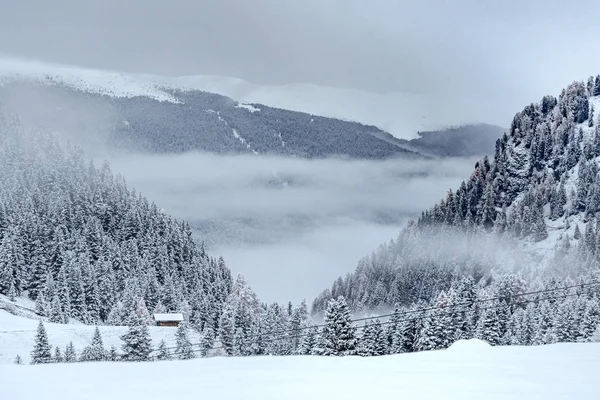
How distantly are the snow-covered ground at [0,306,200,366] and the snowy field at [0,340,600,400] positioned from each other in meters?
74.7

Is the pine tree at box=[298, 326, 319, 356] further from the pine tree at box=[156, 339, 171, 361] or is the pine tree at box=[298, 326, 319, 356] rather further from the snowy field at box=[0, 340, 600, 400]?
the snowy field at box=[0, 340, 600, 400]

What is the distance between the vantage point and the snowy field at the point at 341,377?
1542cm

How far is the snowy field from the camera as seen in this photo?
15.4 m

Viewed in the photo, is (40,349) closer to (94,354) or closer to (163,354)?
(94,354)

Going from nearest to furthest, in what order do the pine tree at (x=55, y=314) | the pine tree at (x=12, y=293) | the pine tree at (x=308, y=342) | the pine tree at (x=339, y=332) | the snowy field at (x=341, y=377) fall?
the snowy field at (x=341, y=377), the pine tree at (x=339, y=332), the pine tree at (x=308, y=342), the pine tree at (x=55, y=314), the pine tree at (x=12, y=293)

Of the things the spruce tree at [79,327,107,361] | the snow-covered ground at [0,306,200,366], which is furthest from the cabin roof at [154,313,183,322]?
the spruce tree at [79,327,107,361]

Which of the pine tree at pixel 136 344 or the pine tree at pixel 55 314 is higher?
the pine tree at pixel 136 344

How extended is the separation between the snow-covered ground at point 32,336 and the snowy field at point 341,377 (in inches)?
2942

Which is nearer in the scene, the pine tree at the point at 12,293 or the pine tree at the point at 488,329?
the pine tree at the point at 488,329

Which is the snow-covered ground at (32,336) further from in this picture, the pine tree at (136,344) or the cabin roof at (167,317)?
the cabin roof at (167,317)

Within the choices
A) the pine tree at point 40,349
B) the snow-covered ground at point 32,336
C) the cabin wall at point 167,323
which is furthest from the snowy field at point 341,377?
the cabin wall at point 167,323

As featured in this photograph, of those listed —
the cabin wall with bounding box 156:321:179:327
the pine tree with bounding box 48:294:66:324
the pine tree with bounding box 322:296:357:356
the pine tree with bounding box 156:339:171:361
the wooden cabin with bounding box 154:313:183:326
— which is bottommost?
the cabin wall with bounding box 156:321:179:327

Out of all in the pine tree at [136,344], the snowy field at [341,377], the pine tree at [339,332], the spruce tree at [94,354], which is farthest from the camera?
the spruce tree at [94,354]

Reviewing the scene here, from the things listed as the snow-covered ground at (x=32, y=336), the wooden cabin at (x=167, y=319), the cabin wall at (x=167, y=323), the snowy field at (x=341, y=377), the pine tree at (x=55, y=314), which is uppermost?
the snowy field at (x=341, y=377)
